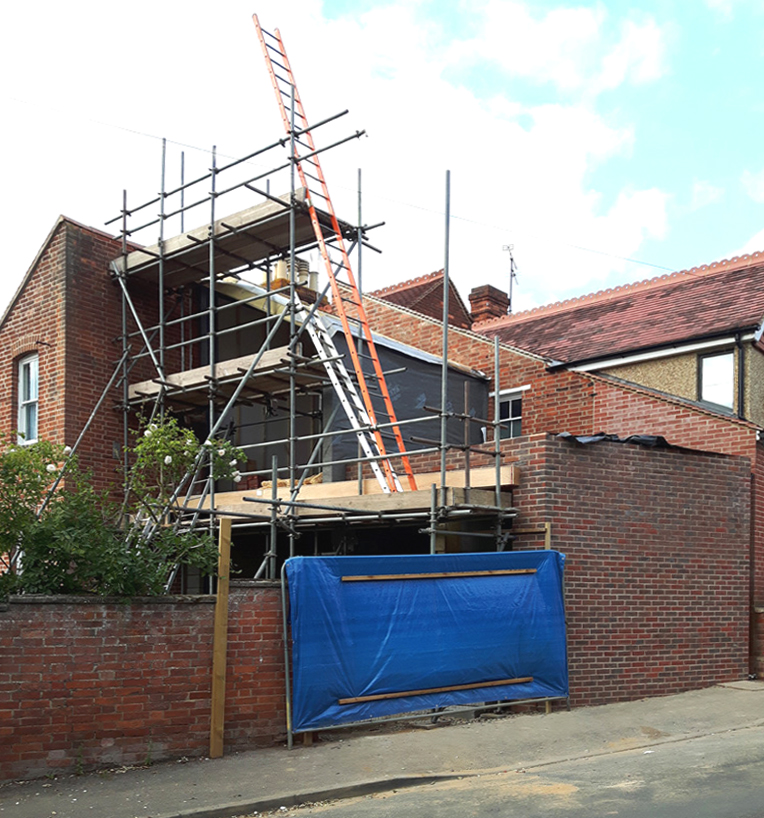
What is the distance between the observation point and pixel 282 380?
14.8 m

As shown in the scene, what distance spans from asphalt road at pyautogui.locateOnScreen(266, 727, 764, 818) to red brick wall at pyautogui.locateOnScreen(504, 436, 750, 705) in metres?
2.56

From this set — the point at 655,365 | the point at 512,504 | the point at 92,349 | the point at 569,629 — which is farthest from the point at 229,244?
the point at 569,629

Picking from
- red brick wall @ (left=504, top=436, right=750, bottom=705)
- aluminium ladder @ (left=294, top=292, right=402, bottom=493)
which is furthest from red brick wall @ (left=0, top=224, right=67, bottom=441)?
red brick wall @ (left=504, top=436, right=750, bottom=705)

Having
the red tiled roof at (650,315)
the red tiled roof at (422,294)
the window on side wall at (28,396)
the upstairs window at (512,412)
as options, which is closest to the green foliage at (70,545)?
the window on side wall at (28,396)

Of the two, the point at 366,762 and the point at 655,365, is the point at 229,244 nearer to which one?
the point at 655,365

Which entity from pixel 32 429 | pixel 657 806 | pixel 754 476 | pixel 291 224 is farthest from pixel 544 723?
pixel 32 429

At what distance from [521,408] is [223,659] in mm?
9085

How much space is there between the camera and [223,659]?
8.86 meters

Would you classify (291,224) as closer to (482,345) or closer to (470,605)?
(482,345)

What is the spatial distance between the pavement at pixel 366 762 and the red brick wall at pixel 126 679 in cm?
19

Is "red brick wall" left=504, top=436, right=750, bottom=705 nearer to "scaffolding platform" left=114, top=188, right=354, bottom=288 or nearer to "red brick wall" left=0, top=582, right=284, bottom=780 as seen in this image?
"red brick wall" left=0, top=582, right=284, bottom=780

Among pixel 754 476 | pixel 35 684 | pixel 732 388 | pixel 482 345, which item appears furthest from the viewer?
pixel 482 345

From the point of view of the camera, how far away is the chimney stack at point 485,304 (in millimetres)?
24359

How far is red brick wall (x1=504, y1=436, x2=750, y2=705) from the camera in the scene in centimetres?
1145
